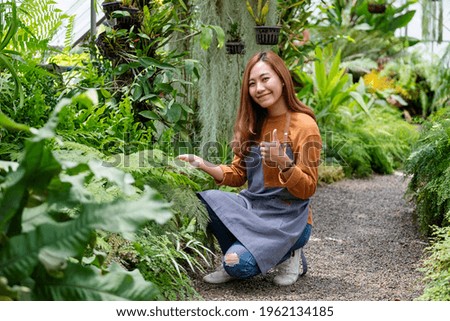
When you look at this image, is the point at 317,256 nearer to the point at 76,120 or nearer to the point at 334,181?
the point at 76,120

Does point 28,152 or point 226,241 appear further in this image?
point 226,241

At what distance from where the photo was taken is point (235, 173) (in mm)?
2938

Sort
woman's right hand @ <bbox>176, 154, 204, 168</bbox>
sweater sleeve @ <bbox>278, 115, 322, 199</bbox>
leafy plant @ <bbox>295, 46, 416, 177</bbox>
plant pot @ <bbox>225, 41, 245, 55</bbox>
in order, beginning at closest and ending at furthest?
1. sweater sleeve @ <bbox>278, 115, 322, 199</bbox>
2. woman's right hand @ <bbox>176, 154, 204, 168</bbox>
3. plant pot @ <bbox>225, 41, 245, 55</bbox>
4. leafy plant @ <bbox>295, 46, 416, 177</bbox>

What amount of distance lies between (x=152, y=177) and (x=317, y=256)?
1085mm

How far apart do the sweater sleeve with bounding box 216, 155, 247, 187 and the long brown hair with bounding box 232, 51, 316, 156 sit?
0.16ft

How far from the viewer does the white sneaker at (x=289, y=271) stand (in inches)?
110

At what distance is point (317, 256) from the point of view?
3350 mm

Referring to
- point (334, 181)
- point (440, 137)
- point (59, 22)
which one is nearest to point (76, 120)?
point (59, 22)

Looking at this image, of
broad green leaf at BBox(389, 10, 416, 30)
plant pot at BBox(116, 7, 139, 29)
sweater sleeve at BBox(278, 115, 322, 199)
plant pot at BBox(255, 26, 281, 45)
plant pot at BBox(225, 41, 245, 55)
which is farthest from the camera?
broad green leaf at BBox(389, 10, 416, 30)

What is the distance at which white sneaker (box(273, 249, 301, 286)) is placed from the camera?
2799 millimetres

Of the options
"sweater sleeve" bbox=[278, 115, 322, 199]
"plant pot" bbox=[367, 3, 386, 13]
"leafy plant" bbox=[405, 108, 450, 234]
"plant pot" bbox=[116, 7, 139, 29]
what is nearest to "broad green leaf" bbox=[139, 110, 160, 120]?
"plant pot" bbox=[116, 7, 139, 29]

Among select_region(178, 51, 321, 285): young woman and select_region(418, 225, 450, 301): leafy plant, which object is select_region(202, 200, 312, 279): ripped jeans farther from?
select_region(418, 225, 450, 301): leafy plant

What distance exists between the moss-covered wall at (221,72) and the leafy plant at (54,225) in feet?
7.49

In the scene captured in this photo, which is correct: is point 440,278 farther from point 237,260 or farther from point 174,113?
point 174,113
